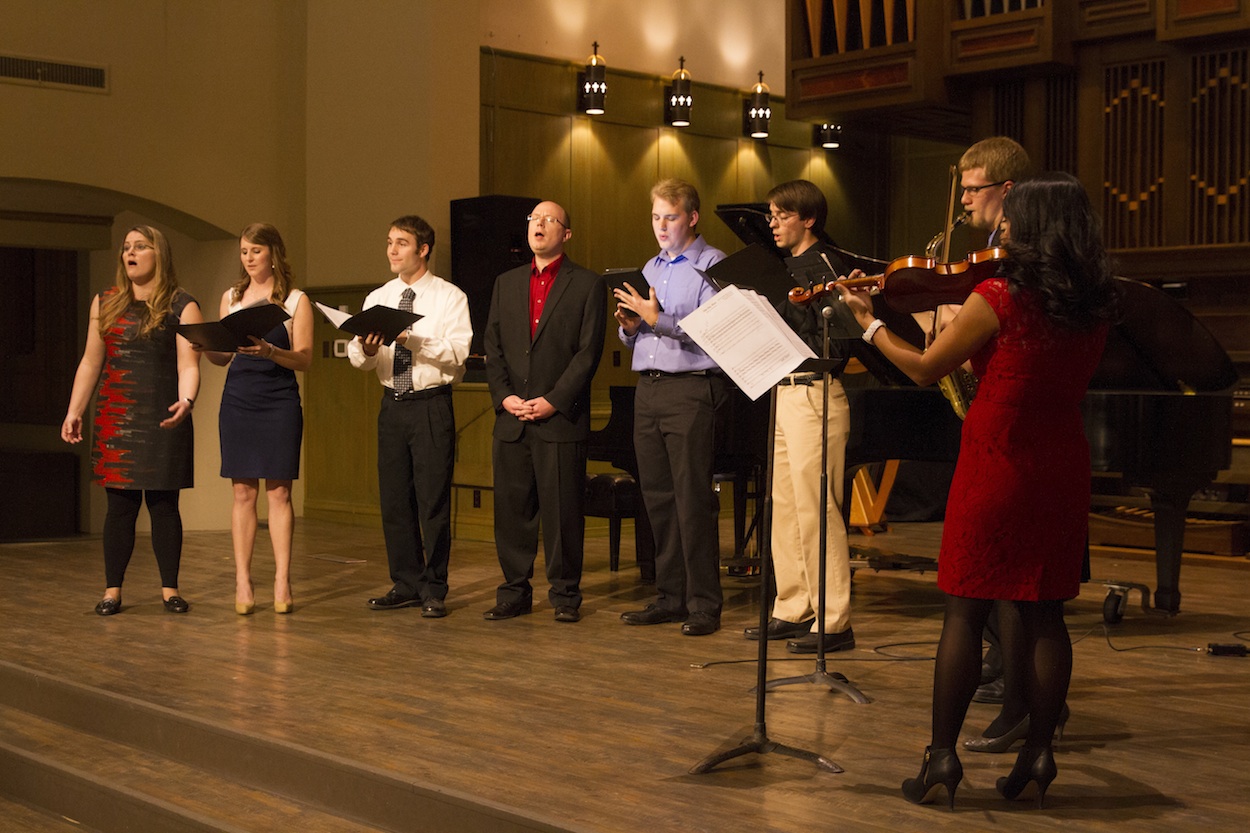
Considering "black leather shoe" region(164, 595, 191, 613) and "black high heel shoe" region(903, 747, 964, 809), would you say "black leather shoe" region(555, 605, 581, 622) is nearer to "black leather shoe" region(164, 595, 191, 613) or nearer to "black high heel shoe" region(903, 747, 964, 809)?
"black leather shoe" region(164, 595, 191, 613)

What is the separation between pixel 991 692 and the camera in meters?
4.06

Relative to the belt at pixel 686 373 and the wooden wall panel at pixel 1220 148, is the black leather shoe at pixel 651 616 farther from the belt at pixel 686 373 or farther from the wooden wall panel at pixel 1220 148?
the wooden wall panel at pixel 1220 148

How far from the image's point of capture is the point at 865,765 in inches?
136

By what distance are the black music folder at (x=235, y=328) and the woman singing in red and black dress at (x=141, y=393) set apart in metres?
0.33

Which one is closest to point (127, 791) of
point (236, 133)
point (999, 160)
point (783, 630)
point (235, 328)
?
point (235, 328)

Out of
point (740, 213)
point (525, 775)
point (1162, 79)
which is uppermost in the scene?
point (1162, 79)

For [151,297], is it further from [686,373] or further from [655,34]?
[655,34]

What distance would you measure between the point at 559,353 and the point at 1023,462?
8.86ft

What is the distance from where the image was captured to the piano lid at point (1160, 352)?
5.05 m

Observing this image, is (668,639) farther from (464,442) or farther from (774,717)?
(464,442)

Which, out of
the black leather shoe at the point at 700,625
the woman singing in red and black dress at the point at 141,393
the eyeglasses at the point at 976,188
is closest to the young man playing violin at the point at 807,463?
the black leather shoe at the point at 700,625

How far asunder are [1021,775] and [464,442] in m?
5.87

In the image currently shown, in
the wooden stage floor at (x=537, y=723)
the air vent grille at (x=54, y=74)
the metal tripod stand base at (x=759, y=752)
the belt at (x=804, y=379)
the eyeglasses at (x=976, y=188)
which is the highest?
the air vent grille at (x=54, y=74)

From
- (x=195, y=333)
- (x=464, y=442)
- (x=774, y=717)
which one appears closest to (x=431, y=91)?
(x=464, y=442)
